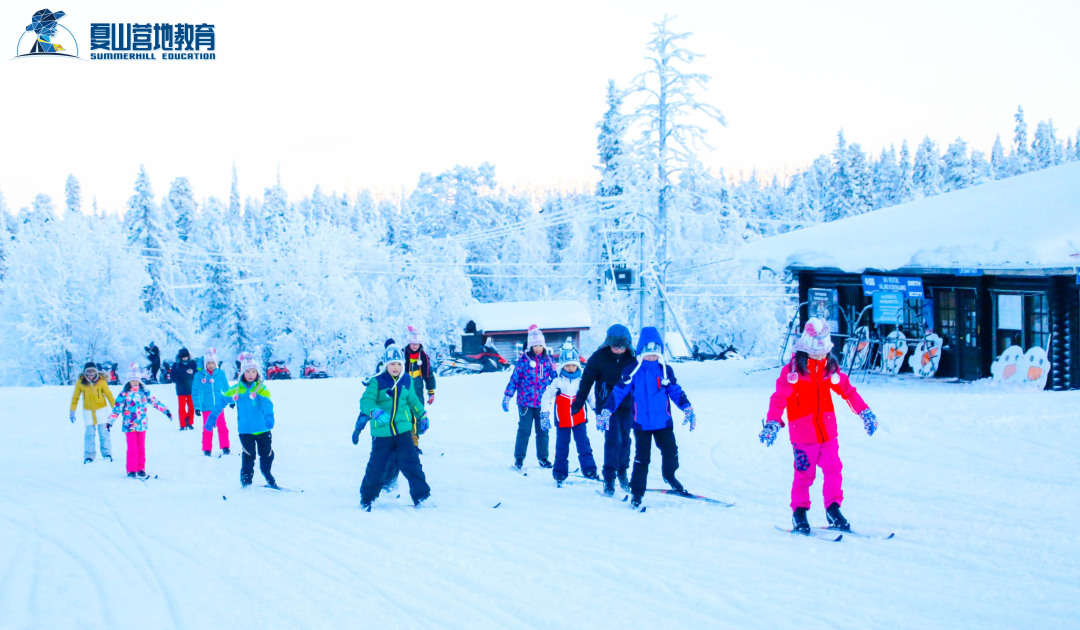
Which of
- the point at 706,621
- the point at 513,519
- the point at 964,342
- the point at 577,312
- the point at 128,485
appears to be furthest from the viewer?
the point at 577,312

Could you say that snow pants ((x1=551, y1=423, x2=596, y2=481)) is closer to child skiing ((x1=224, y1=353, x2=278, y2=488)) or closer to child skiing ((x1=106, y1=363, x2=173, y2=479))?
child skiing ((x1=224, y1=353, x2=278, y2=488))

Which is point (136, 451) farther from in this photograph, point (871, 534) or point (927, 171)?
point (927, 171)

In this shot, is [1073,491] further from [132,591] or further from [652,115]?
[652,115]

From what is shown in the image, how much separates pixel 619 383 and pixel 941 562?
10.1 ft

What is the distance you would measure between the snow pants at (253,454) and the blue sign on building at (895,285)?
1288 cm

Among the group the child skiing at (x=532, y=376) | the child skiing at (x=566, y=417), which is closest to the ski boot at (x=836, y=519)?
the child skiing at (x=566, y=417)

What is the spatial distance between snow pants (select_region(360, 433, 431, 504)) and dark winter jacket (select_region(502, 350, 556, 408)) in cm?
168

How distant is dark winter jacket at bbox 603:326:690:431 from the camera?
7.12 metres

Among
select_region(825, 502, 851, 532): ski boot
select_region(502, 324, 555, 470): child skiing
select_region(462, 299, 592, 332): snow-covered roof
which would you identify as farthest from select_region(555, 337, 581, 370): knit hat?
select_region(462, 299, 592, 332): snow-covered roof

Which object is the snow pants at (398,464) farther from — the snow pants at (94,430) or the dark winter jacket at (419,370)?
the snow pants at (94,430)

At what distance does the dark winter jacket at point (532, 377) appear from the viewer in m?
9.05

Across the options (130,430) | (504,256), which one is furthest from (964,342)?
(504,256)

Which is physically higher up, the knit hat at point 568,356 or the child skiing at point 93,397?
the knit hat at point 568,356

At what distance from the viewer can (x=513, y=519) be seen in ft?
23.3
